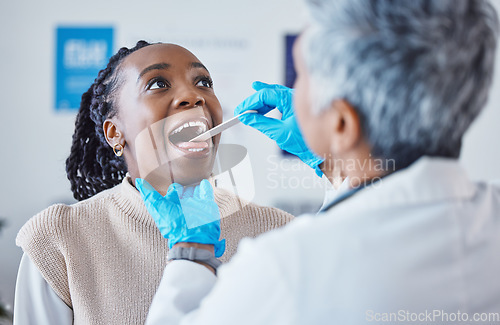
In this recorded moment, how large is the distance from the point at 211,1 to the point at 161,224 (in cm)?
250

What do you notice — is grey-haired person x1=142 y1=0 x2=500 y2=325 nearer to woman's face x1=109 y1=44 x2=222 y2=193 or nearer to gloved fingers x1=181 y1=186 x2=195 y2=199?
gloved fingers x1=181 y1=186 x2=195 y2=199

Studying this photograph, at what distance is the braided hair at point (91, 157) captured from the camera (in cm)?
150

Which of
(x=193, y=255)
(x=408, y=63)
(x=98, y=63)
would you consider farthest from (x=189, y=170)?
(x=98, y=63)

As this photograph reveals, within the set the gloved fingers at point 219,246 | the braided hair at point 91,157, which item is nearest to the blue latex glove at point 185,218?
the gloved fingers at point 219,246

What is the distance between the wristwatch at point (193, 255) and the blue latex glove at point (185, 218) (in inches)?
1.2

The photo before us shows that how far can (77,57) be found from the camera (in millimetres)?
3338

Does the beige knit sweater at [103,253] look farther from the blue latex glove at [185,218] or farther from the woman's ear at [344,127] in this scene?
the woman's ear at [344,127]

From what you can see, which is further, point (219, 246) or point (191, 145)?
point (191, 145)

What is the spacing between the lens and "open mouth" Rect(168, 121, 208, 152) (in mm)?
1379

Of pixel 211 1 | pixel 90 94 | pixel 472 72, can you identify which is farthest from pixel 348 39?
pixel 211 1

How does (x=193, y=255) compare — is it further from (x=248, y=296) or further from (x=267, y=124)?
(x=267, y=124)

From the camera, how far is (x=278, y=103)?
138 centimetres

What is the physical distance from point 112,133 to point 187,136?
208 mm

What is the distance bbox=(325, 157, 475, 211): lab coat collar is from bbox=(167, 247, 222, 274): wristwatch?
1.05ft
